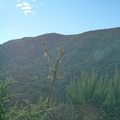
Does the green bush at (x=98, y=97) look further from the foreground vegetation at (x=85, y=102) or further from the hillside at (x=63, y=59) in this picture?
the hillside at (x=63, y=59)

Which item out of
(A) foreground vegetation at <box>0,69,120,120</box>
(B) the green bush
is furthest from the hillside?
(A) foreground vegetation at <box>0,69,120,120</box>

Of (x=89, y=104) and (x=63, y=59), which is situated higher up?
(x=63, y=59)

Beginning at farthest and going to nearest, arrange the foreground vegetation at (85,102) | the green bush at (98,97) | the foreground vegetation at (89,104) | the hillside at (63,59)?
the hillside at (63,59) < the green bush at (98,97) < the foreground vegetation at (89,104) < the foreground vegetation at (85,102)

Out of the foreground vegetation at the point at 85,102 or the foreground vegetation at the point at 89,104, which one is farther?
the foreground vegetation at the point at 89,104

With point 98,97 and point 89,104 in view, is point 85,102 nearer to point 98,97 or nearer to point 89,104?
point 89,104

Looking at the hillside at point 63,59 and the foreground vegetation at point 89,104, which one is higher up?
the hillside at point 63,59

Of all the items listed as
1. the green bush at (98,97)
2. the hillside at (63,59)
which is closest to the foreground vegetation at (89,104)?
the green bush at (98,97)

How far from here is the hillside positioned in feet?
75.9

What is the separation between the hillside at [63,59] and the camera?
23.1m

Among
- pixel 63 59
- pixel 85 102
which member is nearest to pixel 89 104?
pixel 85 102

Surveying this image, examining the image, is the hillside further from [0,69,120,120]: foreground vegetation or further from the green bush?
[0,69,120,120]: foreground vegetation

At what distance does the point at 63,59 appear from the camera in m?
34.9

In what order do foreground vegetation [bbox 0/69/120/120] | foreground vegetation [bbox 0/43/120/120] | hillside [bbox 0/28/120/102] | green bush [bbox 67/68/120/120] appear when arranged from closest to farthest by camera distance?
foreground vegetation [bbox 0/43/120/120], foreground vegetation [bbox 0/69/120/120], green bush [bbox 67/68/120/120], hillside [bbox 0/28/120/102]

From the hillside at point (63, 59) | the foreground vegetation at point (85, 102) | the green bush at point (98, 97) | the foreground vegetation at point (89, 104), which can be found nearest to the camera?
the foreground vegetation at point (85, 102)
